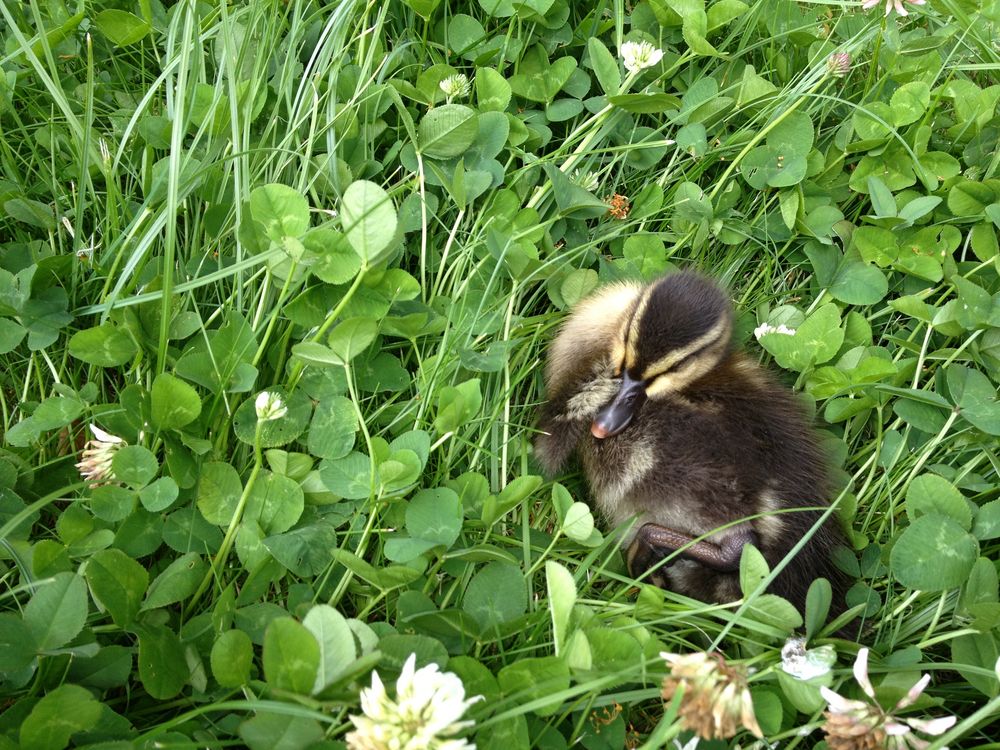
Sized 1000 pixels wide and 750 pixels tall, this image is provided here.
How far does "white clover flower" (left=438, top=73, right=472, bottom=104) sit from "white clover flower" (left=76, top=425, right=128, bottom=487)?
1.26m

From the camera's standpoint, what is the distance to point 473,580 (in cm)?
177

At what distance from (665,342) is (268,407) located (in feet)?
3.08

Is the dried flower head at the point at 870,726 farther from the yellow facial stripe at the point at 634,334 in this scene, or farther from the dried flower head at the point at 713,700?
→ the yellow facial stripe at the point at 634,334

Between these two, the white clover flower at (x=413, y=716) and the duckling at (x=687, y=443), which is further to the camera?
the duckling at (x=687, y=443)

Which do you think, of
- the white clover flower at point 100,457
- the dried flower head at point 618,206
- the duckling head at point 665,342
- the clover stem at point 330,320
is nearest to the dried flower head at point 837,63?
the dried flower head at point 618,206

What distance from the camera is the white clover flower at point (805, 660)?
5.32 feet

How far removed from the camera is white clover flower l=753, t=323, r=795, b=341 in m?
2.27

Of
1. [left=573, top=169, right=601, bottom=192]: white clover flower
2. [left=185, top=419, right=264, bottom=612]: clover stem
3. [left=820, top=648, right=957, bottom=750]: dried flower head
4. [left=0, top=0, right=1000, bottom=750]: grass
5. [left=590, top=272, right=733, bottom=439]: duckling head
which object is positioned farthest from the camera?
[left=573, top=169, right=601, bottom=192]: white clover flower

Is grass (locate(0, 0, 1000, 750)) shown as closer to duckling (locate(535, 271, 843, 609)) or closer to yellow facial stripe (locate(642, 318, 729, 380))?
duckling (locate(535, 271, 843, 609))

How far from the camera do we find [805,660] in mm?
1652

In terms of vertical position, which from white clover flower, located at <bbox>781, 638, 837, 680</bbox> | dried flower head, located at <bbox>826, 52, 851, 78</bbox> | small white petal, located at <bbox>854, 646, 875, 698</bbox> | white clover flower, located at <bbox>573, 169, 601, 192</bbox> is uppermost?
dried flower head, located at <bbox>826, 52, 851, 78</bbox>

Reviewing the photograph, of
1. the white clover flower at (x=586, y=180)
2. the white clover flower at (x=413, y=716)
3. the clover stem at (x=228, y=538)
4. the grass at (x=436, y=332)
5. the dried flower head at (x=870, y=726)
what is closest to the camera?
the white clover flower at (x=413, y=716)

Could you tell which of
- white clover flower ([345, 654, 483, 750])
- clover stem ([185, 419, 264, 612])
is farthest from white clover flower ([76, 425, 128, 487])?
white clover flower ([345, 654, 483, 750])

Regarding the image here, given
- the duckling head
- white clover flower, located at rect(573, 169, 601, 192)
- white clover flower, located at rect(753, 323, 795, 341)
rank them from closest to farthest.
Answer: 1. the duckling head
2. white clover flower, located at rect(753, 323, 795, 341)
3. white clover flower, located at rect(573, 169, 601, 192)
